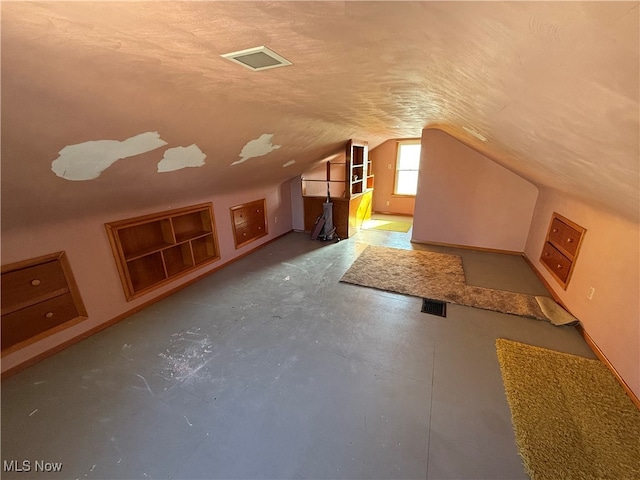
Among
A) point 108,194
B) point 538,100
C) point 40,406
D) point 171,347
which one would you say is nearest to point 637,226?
point 538,100

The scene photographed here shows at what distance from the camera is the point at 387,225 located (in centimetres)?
642

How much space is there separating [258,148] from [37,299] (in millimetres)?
2398

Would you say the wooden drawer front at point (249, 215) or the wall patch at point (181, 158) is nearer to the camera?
the wall patch at point (181, 158)

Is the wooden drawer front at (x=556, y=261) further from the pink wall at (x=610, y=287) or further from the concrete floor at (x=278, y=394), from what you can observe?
the concrete floor at (x=278, y=394)

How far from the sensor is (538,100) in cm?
110

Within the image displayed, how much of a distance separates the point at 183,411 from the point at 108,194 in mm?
1910

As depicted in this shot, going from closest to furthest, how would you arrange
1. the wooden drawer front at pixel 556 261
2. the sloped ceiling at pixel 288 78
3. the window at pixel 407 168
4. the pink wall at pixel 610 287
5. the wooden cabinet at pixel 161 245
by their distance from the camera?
the sloped ceiling at pixel 288 78, the pink wall at pixel 610 287, the wooden cabinet at pixel 161 245, the wooden drawer front at pixel 556 261, the window at pixel 407 168

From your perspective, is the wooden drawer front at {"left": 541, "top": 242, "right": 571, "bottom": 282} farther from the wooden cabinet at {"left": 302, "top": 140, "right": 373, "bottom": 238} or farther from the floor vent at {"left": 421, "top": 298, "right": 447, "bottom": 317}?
the wooden cabinet at {"left": 302, "top": 140, "right": 373, "bottom": 238}

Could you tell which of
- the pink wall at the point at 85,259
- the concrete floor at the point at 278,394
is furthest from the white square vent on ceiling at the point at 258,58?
the pink wall at the point at 85,259

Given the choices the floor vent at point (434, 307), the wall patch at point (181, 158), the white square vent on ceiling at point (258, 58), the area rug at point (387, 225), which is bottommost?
the floor vent at point (434, 307)

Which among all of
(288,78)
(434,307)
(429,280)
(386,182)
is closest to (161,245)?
(288,78)

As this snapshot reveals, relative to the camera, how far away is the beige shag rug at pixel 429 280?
3049mm

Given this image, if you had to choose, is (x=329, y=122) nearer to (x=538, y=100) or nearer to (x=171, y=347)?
(x=538, y=100)

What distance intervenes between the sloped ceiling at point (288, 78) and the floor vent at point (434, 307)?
1.64 metres
